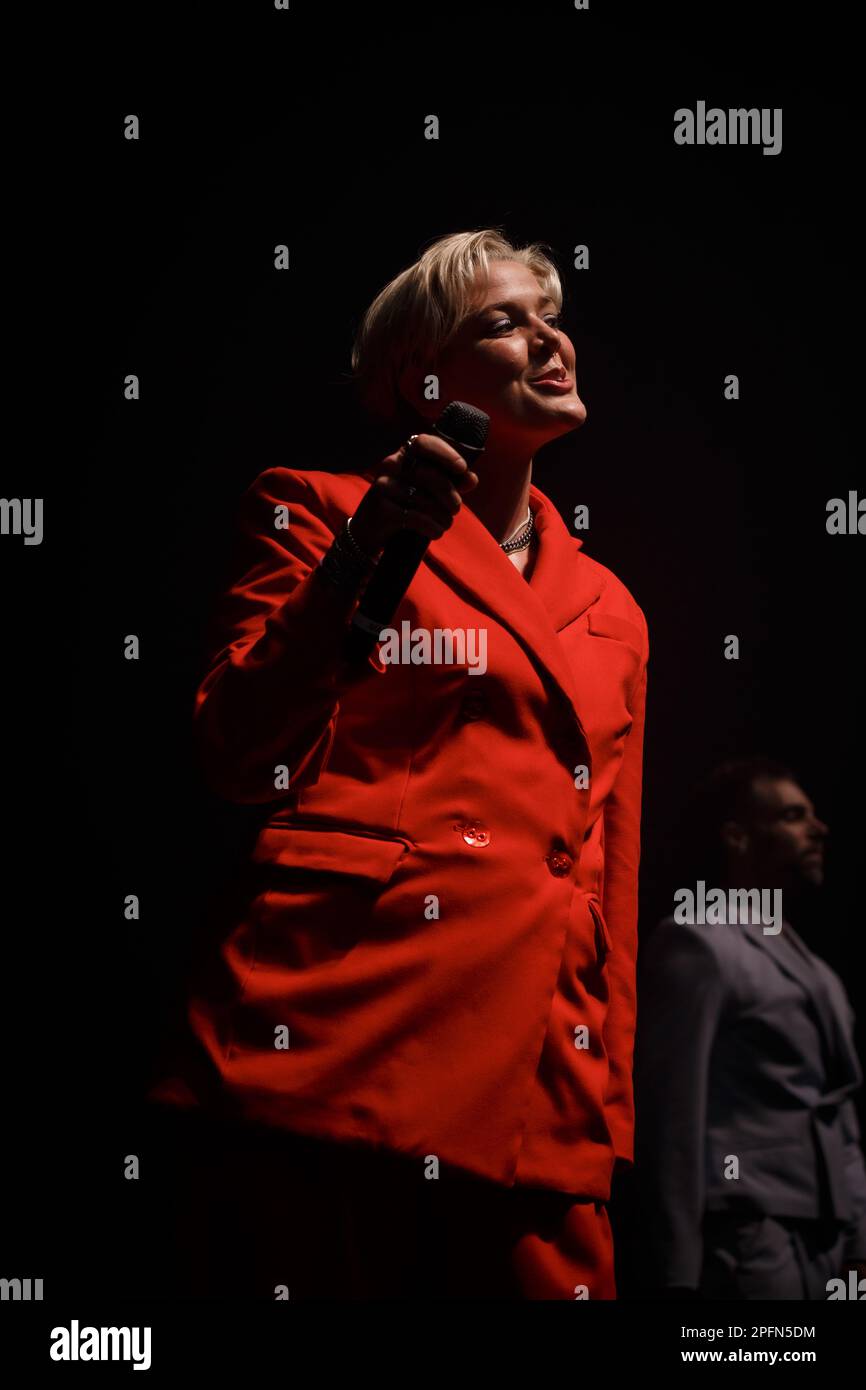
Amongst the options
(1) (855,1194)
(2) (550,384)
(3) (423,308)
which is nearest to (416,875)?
(2) (550,384)

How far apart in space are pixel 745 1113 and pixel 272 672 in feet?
3.46

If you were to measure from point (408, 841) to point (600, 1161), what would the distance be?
442 mm

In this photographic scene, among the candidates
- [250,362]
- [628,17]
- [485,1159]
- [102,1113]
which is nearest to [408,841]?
[485,1159]

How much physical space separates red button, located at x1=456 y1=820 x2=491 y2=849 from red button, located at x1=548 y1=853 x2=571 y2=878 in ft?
0.29

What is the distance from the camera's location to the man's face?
2.26m

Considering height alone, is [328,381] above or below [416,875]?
above

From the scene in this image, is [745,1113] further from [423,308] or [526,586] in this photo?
[423,308]

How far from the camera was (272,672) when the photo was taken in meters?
1.54

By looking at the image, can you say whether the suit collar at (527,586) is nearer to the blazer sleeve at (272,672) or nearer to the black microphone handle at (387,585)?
the blazer sleeve at (272,672)

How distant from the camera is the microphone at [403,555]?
1.49 metres

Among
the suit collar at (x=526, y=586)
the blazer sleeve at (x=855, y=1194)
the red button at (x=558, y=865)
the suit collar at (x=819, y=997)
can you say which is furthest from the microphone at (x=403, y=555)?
the blazer sleeve at (x=855, y=1194)

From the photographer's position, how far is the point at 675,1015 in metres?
2.17

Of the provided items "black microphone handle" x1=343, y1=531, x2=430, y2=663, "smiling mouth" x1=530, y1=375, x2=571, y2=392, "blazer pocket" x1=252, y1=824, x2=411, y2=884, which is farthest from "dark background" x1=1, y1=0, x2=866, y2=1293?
"black microphone handle" x1=343, y1=531, x2=430, y2=663

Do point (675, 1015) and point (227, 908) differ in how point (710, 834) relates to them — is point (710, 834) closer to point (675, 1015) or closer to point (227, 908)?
Answer: point (675, 1015)
